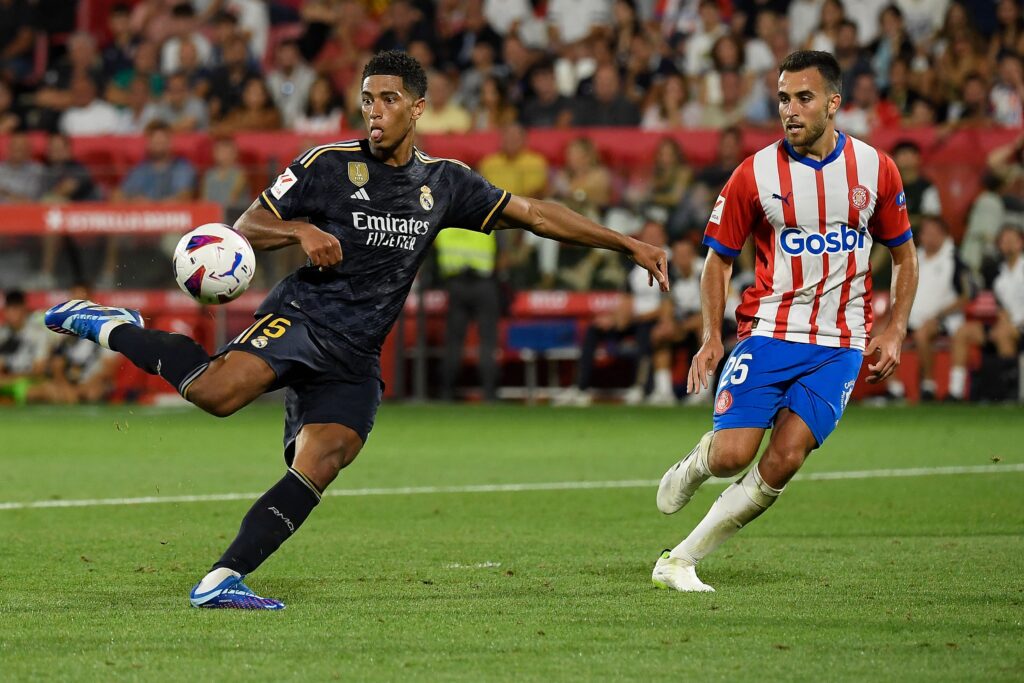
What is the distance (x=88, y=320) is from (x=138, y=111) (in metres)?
16.3

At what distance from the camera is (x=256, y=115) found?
21234 millimetres

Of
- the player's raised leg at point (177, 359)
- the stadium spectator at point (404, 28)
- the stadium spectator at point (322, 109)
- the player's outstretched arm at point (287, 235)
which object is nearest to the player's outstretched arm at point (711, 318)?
the player's outstretched arm at point (287, 235)

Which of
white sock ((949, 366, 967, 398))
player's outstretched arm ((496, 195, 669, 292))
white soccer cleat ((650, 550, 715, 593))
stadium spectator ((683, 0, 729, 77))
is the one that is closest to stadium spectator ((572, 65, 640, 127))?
stadium spectator ((683, 0, 729, 77))

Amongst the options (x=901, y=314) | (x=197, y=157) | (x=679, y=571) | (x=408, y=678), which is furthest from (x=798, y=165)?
(x=197, y=157)

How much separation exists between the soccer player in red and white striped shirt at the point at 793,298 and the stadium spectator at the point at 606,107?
42.8 feet

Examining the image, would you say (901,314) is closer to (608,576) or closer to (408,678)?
(608,576)

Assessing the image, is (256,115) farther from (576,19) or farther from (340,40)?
(576,19)

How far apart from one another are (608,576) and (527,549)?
947 mm

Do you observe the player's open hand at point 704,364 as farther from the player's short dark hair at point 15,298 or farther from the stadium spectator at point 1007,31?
the stadium spectator at point 1007,31

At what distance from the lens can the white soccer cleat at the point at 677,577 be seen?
6699 millimetres

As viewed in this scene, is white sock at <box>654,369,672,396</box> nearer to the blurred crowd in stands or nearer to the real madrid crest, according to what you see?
the blurred crowd in stands

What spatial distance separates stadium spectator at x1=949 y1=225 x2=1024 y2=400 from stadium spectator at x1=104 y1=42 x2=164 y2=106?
11.4 metres

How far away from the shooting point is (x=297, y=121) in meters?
21.5

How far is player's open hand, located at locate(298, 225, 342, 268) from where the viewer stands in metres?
6.22
